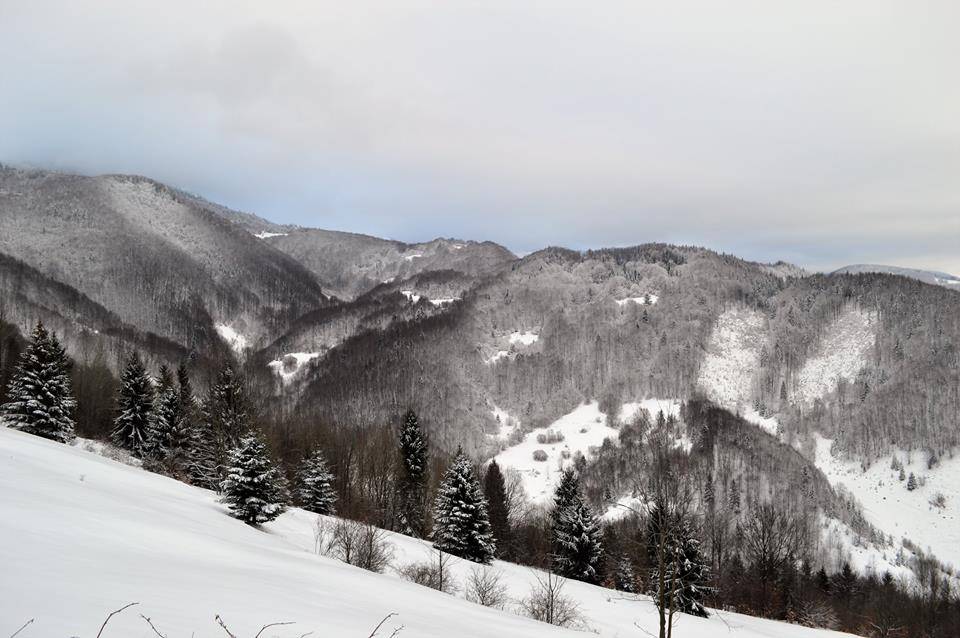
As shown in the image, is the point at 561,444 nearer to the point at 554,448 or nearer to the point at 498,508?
the point at 554,448

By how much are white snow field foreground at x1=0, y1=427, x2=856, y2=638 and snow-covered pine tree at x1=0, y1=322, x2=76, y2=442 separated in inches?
741

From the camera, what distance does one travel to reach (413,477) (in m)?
46.7

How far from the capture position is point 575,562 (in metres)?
37.3

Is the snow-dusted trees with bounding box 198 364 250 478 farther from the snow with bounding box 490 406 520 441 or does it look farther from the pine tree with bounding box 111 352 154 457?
the snow with bounding box 490 406 520 441

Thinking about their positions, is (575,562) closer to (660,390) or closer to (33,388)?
(33,388)

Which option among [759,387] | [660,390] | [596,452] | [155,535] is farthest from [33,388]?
[759,387]

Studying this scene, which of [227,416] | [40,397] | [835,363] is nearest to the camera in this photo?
[40,397]

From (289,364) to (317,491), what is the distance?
160 m

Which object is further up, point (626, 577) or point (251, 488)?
point (251, 488)

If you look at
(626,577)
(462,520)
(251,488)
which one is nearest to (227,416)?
(251,488)

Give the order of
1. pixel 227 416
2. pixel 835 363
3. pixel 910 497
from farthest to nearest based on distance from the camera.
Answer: pixel 835 363
pixel 910 497
pixel 227 416

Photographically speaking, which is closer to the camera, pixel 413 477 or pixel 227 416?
pixel 227 416

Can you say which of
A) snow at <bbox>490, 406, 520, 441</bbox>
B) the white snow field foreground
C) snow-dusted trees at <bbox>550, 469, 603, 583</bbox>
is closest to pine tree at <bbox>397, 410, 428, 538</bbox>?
snow-dusted trees at <bbox>550, 469, 603, 583</bbox>

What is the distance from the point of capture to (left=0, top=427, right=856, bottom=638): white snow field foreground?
491cm
